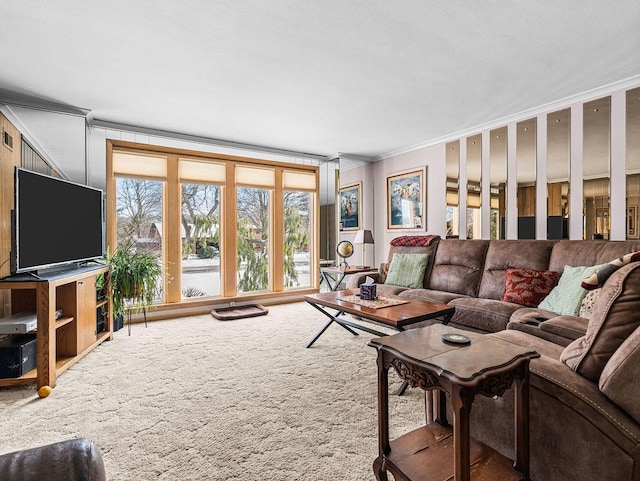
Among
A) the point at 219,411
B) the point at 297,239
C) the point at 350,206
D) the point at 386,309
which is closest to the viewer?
the point at 219,411

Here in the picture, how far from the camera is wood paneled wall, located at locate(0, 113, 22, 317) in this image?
2.82 meters

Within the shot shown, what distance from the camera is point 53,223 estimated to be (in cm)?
284

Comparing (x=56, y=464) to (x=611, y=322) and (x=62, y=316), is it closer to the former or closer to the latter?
(x=611, y=322)

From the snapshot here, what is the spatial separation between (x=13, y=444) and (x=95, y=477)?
4.94ft

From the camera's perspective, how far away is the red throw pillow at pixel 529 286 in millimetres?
2926

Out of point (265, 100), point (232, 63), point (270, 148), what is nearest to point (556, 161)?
point (265, 100)

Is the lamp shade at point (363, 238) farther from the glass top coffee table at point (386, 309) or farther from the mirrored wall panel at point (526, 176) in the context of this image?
the mirrored wall panel at point (526, 176)

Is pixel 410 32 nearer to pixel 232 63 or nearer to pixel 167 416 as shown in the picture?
pixel 232 63

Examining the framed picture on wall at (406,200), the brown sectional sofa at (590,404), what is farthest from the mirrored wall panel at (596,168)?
the brown sectional sofa at (590,404)

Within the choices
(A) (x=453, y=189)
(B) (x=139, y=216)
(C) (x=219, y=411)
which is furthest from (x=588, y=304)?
(B) (x=139, y=216)

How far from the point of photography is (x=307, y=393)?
2.28 meters

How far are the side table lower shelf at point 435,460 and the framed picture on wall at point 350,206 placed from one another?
178 inches

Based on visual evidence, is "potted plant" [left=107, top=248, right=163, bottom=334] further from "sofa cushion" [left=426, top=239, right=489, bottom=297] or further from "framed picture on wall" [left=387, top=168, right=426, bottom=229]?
"framed picture on wall" [left=387, top=168, right=426, bottom=229]

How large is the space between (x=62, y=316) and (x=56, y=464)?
2558 millimetres
